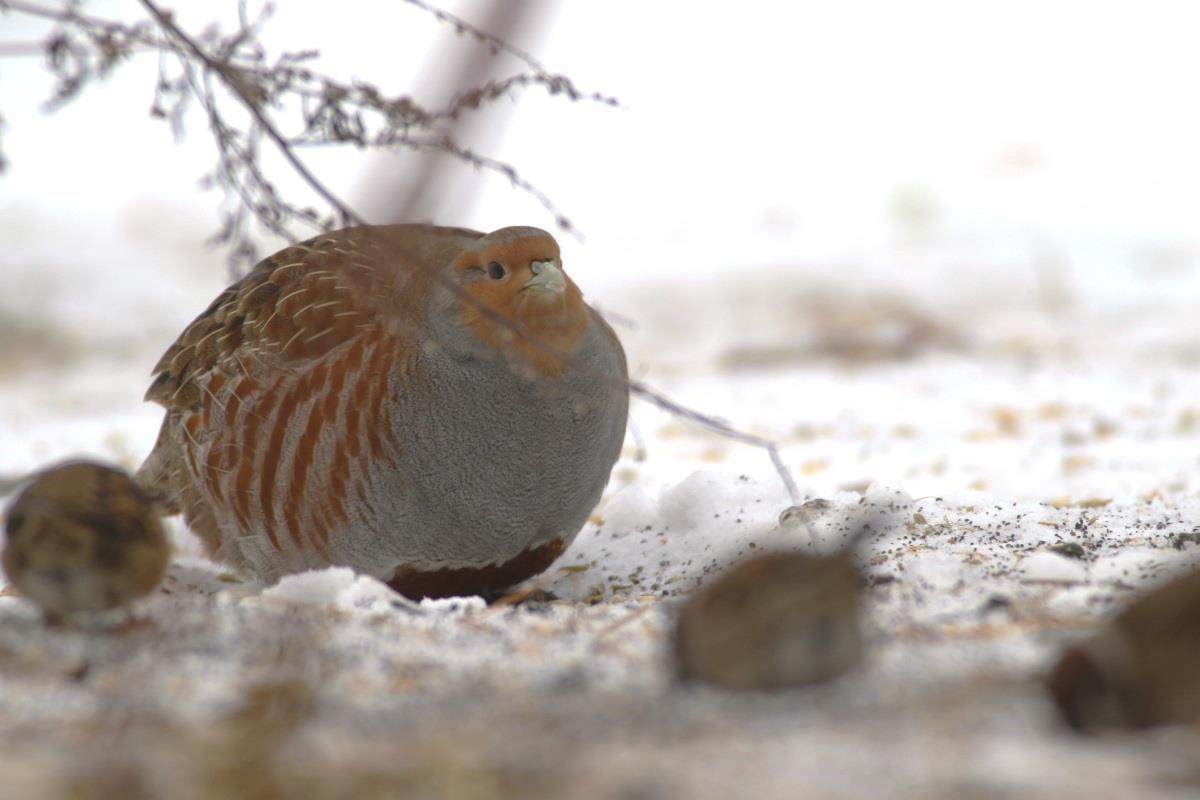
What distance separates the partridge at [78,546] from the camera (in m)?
1.96

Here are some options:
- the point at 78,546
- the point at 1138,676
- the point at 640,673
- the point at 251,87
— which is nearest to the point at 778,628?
the point at 640,673

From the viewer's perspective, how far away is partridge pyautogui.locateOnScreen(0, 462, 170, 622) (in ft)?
6.43

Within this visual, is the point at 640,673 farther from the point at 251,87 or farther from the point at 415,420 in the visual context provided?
the point at 251,87

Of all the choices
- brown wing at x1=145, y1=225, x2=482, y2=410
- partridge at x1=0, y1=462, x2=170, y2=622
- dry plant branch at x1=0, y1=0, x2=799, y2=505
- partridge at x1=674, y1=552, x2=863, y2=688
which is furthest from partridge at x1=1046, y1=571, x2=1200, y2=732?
brown wing at x1=145, y1=225, x2=482, y2=410

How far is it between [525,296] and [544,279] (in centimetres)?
6

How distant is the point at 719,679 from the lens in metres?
1.61

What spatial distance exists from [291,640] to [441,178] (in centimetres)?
143

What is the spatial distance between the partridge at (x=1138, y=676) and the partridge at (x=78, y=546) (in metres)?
1.43

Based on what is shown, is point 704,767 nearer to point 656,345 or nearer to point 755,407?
point 755,407

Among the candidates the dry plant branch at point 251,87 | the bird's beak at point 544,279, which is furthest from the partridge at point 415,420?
the dry plant branch at point 251,87

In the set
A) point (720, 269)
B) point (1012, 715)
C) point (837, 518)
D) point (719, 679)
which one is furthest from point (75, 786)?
point (720, 269)

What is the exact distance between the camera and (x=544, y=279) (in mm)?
2688

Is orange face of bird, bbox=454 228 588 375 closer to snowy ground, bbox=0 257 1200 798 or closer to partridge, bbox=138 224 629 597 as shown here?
partridge, bbox=138 224 629 597

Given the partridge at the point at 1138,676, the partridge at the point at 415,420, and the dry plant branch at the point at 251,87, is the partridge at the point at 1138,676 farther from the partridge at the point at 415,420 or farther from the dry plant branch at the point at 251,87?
the partridge at the point at 415,420
